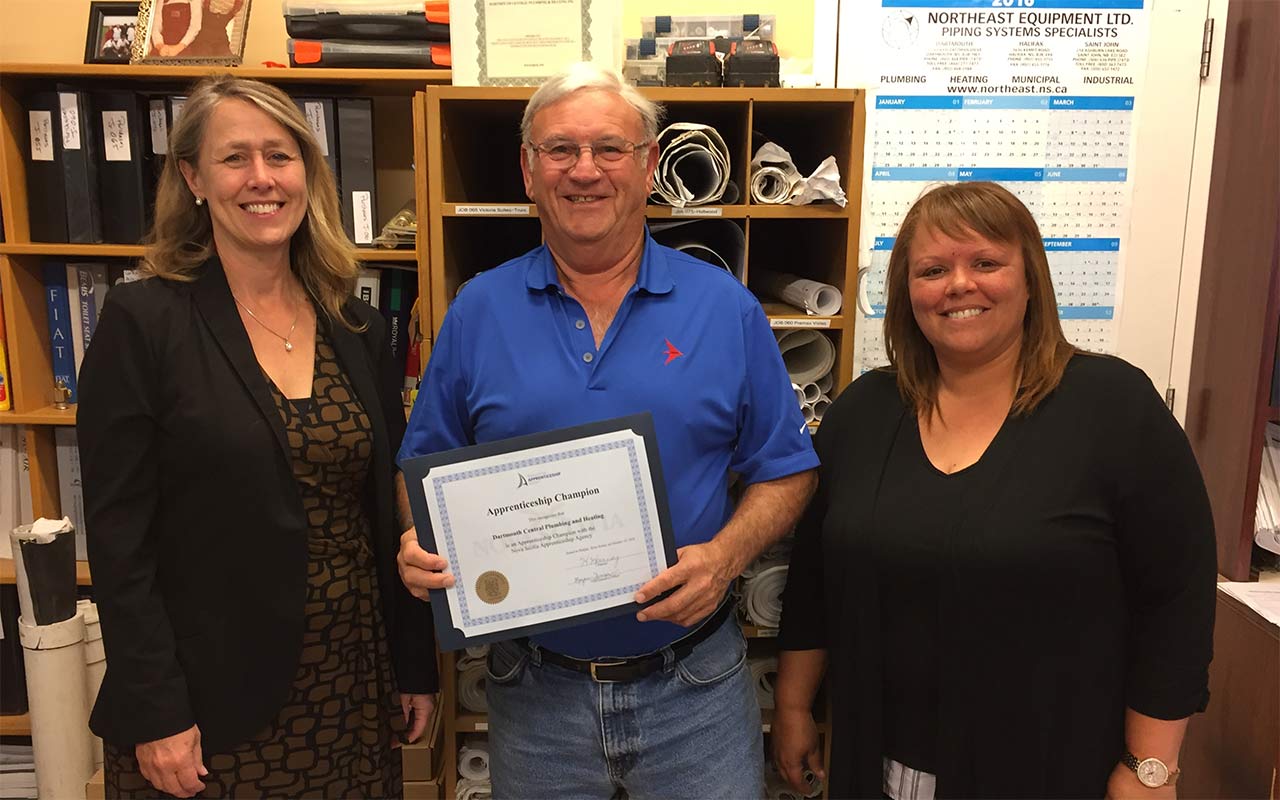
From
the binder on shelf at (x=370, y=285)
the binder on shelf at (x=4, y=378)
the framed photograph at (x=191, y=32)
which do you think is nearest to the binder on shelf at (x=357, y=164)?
the binder on shelf at (x=370, y=285)

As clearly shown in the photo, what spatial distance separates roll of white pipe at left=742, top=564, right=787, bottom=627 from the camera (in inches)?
77.8

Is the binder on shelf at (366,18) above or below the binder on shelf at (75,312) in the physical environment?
above

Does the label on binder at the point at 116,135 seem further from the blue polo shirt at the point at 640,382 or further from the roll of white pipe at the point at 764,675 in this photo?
the roll of white pipe at the point at 764,675

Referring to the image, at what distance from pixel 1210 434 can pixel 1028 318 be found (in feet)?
3.74

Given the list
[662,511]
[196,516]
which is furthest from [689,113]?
[196,516]

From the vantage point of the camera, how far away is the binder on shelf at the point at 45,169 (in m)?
2.03

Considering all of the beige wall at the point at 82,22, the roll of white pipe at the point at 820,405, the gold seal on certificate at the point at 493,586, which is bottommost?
the gold seal on certificate at the point at 493,586

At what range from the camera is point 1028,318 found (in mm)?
1392

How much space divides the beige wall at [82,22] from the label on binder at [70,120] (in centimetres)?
46

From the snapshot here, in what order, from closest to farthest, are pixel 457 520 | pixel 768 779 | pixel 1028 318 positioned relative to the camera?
pixel 457 520 → pixel 1028 318 → pixel 768 779

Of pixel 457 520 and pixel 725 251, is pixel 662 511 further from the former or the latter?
pixel 725 251

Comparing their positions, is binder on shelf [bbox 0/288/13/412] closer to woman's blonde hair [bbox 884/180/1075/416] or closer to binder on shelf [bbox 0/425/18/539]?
binder on shelf [bbox 0/425/18/539]

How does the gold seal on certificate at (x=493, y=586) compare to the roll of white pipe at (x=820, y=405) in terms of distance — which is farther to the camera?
the roll of white pipe at (x=820, y=405)

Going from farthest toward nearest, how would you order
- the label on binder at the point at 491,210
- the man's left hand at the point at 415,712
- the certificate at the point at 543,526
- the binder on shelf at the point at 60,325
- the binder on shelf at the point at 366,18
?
the binder on shelf at the point at 60,325 → the binder on shelf at the point at 366,18 → the label on binder at the point at 491,210 → the man's left hand at the point at 415,712 → the certificate at the point at 543,526
